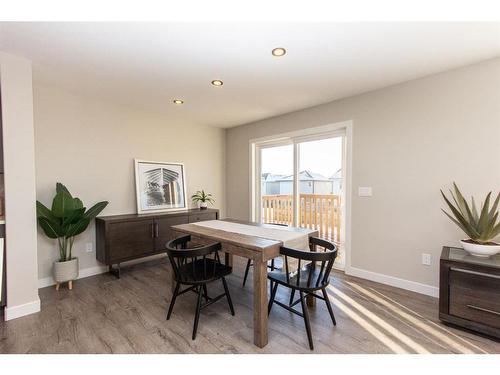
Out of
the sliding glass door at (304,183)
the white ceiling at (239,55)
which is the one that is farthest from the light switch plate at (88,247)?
the sliding glass door at (304,183)

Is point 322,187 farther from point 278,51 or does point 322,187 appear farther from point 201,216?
point 278,51

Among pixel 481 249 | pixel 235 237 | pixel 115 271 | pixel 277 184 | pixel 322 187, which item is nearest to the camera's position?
pixel 481 249

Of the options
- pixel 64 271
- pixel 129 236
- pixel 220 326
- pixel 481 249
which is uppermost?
pixel 481 249

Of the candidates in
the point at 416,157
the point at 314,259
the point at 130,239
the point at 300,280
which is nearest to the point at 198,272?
the point at 300,280

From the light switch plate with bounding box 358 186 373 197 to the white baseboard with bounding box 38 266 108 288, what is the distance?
3.69m

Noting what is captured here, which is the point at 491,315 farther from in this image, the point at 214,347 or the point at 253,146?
the point at 253,146

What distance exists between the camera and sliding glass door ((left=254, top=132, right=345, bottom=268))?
3.55 m

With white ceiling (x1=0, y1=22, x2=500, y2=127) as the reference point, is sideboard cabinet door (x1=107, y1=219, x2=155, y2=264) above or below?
below

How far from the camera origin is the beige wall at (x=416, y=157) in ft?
7.69

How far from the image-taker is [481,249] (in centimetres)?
205

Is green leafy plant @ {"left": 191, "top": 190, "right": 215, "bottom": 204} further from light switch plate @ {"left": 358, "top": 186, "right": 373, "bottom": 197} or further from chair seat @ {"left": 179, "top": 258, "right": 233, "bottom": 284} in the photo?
light switch plate @ {"left": 358, "top": 186, "right": 373, "bottom": 197}

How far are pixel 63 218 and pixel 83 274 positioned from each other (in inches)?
39.0

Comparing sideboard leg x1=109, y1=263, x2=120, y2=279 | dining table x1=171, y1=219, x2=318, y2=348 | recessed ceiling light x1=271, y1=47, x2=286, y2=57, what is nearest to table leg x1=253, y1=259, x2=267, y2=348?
dining table x1=171, y1=219, x2=318, y2=348

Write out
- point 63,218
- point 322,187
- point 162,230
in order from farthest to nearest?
1. point 322,187
2. point 162,230
3. point 63,218
